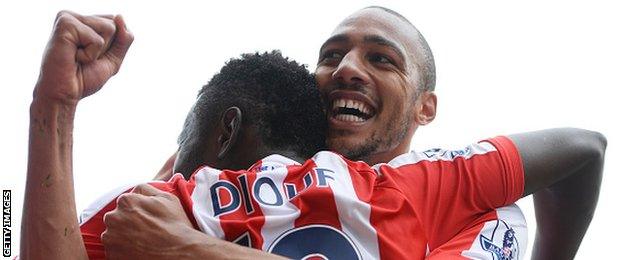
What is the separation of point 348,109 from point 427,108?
2.14ft

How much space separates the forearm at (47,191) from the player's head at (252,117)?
831 millimetres

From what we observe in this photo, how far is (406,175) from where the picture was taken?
10.6ft

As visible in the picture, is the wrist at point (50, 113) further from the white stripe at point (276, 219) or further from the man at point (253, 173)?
the white stripe at point (276, 219)

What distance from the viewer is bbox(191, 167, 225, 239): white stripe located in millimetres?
2910

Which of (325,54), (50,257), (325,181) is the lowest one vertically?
(50,257)

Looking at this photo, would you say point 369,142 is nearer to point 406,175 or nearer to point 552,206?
point 406,175

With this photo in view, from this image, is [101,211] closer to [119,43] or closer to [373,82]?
[119,43]

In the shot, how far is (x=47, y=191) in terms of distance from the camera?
8.42 feet

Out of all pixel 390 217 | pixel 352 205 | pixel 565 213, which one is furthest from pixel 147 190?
pixel 565 213

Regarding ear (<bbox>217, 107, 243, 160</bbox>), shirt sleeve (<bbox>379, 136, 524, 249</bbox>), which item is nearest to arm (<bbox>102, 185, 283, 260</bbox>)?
ear (<bbox>217, 107, 243, 160</bbox>)

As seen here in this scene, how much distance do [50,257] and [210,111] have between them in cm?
105

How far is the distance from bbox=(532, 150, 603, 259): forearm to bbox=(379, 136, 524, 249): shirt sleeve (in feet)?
1.56

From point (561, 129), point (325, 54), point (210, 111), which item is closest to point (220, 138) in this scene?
point (210, 111)

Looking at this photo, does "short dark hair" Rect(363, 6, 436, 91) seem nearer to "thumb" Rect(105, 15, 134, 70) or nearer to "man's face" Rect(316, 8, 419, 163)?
"man's face" Rect(316, 8, 419, 163)
